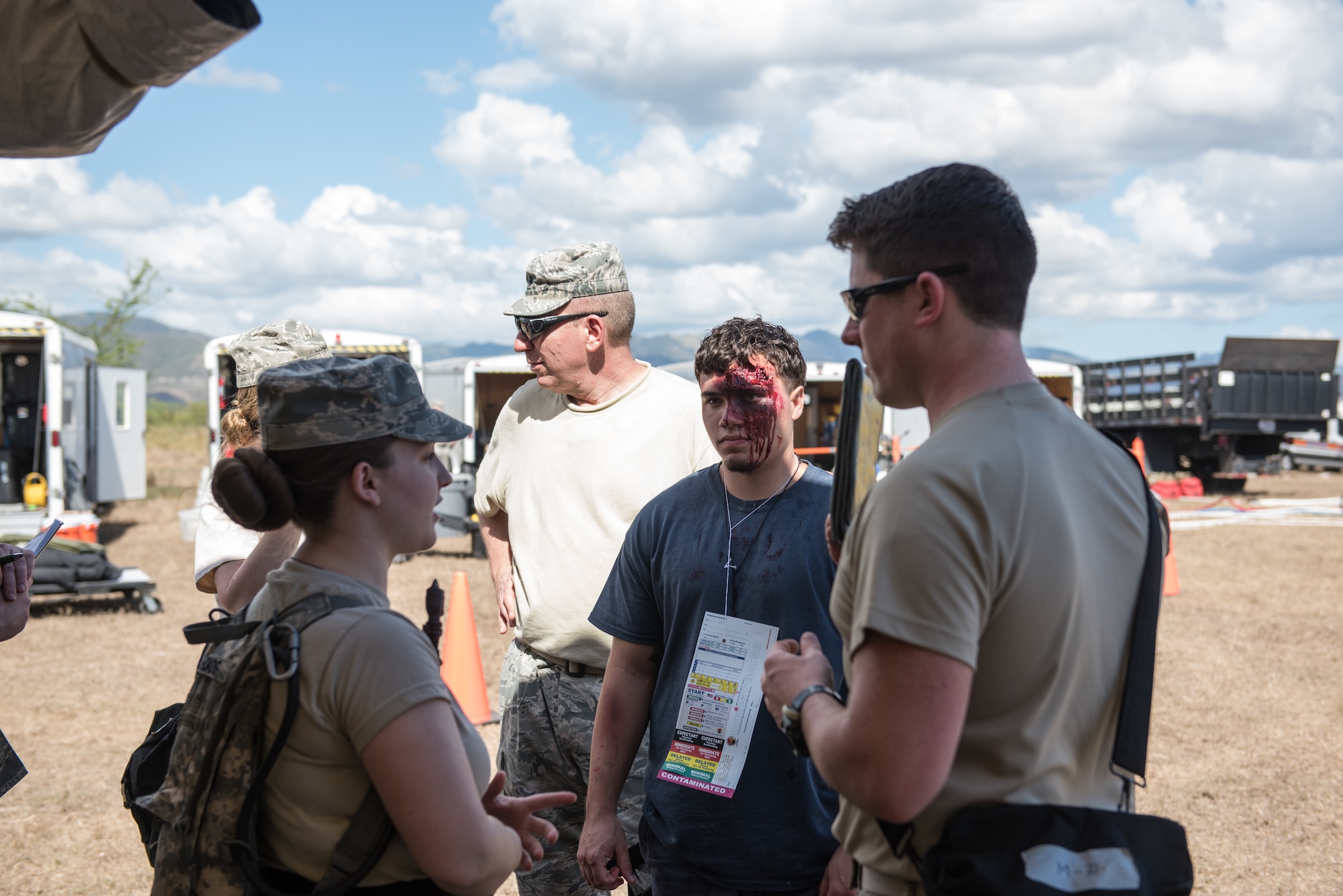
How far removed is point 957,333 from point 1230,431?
24.1 metres

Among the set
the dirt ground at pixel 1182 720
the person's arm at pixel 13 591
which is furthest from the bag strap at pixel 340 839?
the dirt ground at pixel 1182 720

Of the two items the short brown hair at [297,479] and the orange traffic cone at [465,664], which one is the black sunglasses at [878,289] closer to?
the short brown hair at [297,479]

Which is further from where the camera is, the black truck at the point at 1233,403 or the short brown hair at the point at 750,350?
the black truck at the point at 1233,403

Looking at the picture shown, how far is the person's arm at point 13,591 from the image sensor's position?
9.05 ft

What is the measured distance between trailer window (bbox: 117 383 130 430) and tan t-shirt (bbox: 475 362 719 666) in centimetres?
1579

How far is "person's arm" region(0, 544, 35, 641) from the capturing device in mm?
2760

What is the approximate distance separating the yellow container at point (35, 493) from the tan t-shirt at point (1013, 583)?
13.4m

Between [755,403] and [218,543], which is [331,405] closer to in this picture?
[755,403]

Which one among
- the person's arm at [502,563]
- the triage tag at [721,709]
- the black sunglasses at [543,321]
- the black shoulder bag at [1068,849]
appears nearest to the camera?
the black shoulder bag at [1068,849]

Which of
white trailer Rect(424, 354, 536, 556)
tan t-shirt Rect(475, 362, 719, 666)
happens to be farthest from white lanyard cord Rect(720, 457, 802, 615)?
white trailer Rect(424, 354, 536, 556)

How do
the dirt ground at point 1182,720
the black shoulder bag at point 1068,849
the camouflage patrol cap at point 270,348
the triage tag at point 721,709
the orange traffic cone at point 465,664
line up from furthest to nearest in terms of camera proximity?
the orange traffic cone at point 465,664 < the dirt ground at point 1182,720 < the camouflage patrol cap at point 270,348 < the triage tag at point 721,709 < the black shoulder bag at point 1068,849

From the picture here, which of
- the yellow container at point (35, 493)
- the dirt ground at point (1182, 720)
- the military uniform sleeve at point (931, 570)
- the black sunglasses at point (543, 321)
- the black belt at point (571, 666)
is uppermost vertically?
the black sunglasses at point (543, 321)

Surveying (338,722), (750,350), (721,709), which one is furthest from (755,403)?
(338,722)

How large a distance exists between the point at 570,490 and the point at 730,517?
0.97 metres
